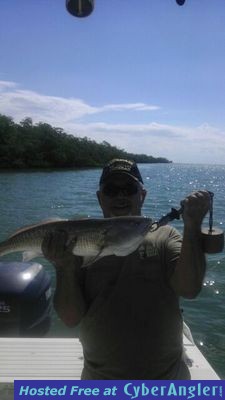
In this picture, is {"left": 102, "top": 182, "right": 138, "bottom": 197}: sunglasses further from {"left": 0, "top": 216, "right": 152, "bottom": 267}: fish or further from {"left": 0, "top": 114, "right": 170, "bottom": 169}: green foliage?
{"left": 0, "top": 114, "right": 170, "bottom": 169}: green foliage

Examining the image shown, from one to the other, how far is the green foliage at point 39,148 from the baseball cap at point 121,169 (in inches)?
3220

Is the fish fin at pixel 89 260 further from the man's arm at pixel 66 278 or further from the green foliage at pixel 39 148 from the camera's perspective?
the green foliage at pixel 39 148

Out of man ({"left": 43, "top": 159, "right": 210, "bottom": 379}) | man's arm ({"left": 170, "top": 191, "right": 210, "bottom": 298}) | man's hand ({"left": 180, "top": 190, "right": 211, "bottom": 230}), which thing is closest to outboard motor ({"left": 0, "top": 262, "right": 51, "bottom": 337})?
man ({"left": 43, "top": 159, "right": 210, "bottom": 379})

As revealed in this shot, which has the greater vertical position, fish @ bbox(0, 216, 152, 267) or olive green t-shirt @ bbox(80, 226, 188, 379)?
fish @ bbox(0, 216, 152, 267)

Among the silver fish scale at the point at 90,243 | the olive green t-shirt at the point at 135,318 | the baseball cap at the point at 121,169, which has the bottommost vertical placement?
the olive green t-shirt at the point at 135,318

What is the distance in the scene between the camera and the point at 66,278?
298cm

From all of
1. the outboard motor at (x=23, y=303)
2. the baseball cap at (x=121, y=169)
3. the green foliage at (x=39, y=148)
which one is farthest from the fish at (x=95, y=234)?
the green foliage at (x=39, y=148)

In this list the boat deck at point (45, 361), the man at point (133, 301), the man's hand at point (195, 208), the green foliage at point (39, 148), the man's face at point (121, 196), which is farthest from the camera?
the green foliage at point (39, 148)

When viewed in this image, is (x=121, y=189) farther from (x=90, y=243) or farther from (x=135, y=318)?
(x=135, y=318)

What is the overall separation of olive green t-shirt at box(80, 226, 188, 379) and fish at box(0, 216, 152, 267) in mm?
201

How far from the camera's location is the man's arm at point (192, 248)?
2762 mm

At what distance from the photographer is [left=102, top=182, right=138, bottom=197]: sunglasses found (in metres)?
3.28

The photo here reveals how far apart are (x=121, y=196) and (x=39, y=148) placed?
98.8 metres

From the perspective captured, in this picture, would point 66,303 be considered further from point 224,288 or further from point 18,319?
point 224,288
